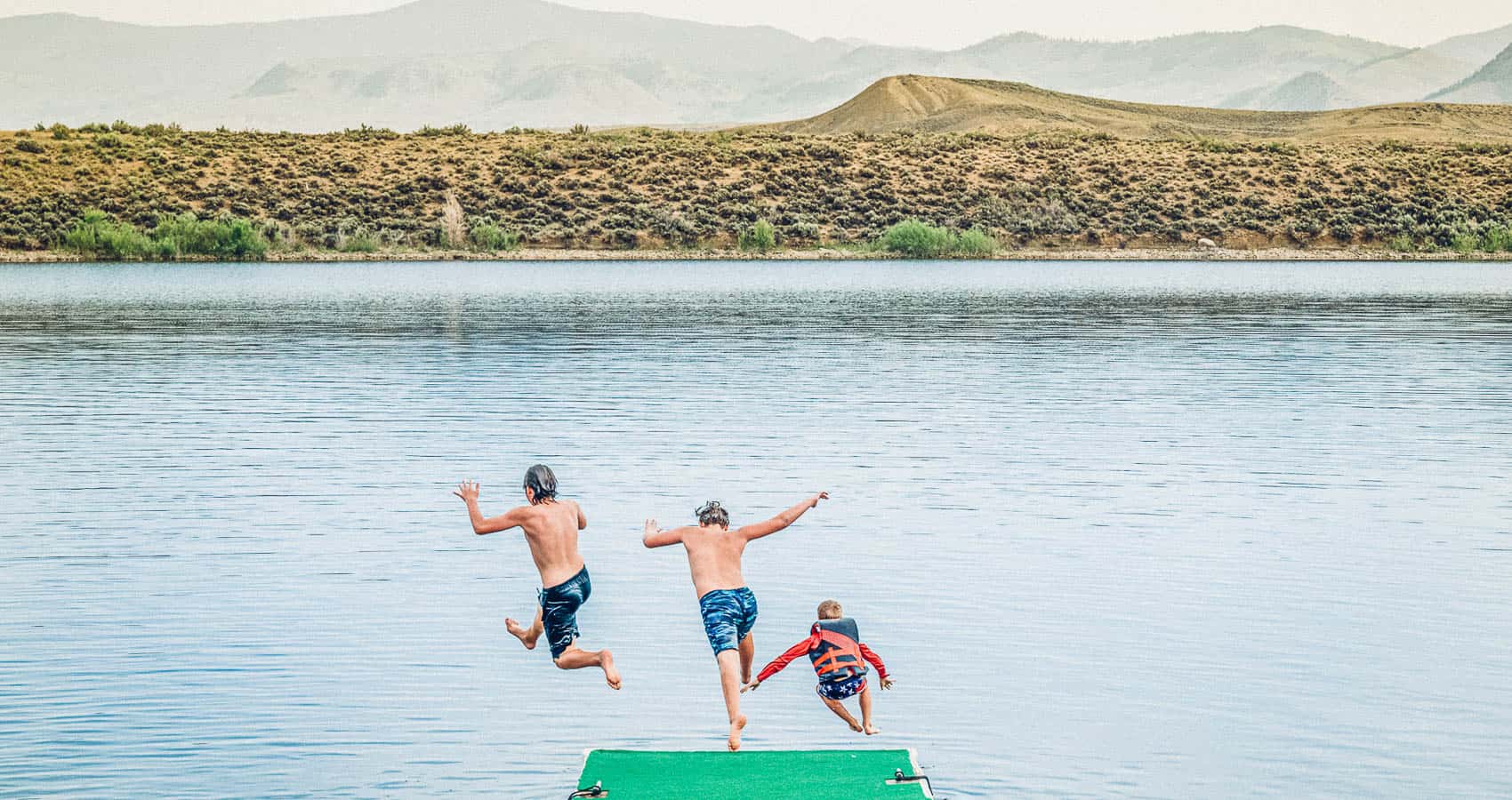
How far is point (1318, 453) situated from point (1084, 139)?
7269 centimetres

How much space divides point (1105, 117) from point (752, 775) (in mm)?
155790

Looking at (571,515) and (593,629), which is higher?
(571,515)

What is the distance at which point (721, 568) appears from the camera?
9242 millimetres

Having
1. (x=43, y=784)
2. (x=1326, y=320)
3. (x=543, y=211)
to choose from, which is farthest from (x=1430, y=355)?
(x=543, y=211)

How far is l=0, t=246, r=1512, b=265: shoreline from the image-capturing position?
209 ft

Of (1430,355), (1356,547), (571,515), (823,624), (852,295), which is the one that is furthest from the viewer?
(852,295)

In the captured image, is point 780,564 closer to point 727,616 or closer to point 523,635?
point 523,635

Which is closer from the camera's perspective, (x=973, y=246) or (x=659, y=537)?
(x=659, y=537)

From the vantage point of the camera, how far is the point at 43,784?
830 cm

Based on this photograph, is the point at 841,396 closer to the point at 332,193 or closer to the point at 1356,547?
the point at 1356,547

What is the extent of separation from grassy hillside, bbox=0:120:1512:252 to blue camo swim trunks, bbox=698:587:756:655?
56.7 meters

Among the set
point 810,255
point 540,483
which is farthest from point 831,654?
point 810,255

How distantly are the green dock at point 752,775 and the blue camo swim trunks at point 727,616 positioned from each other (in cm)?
86

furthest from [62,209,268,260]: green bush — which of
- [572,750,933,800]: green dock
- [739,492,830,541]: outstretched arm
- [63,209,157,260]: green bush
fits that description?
[572,750,933,800]: green dock
